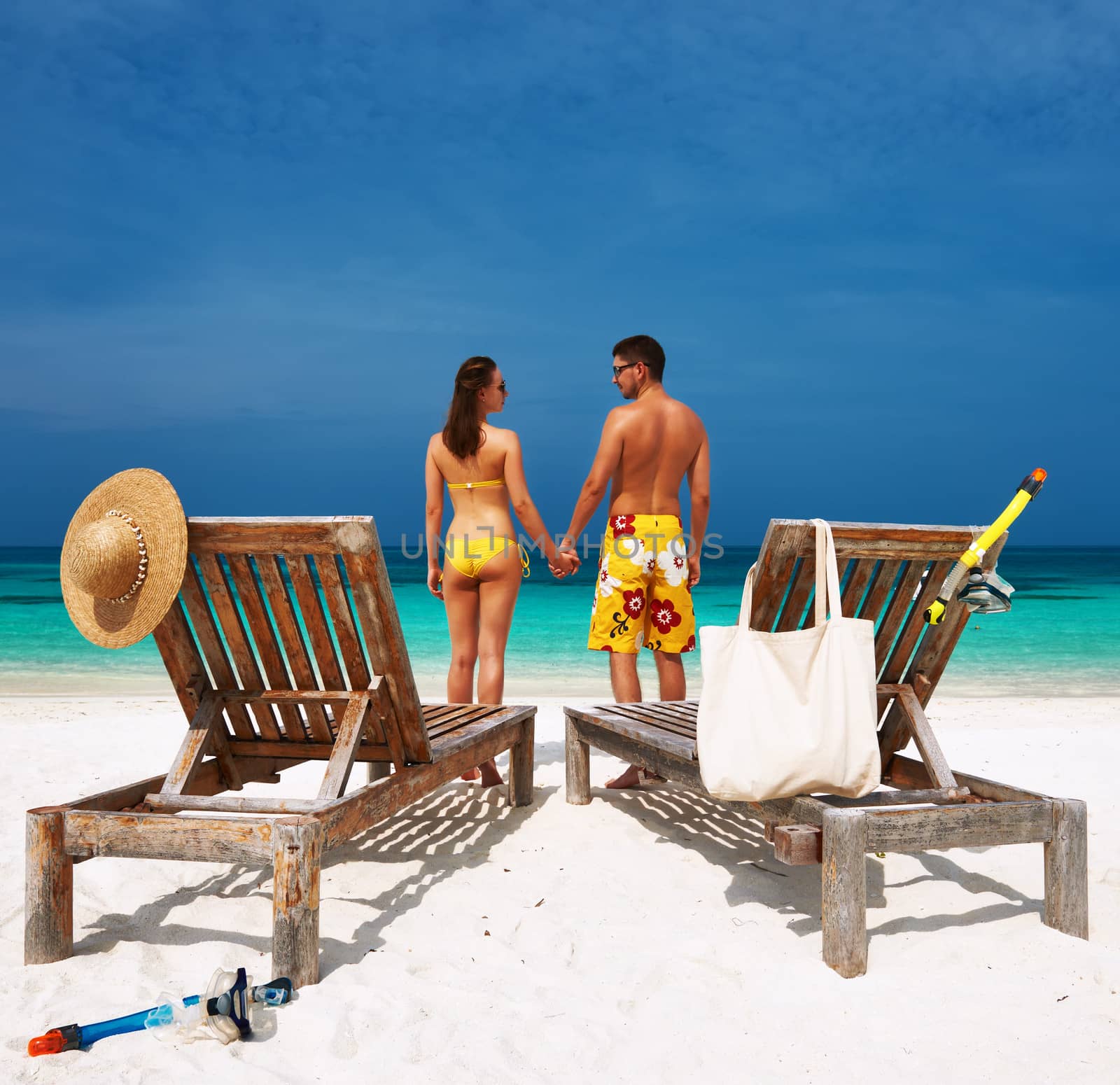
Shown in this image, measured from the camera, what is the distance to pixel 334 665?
10.3 feet

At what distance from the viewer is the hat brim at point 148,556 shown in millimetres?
2842

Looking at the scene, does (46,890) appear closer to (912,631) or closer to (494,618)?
(494,618)

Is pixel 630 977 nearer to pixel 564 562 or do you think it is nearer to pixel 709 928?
pixel 709 928

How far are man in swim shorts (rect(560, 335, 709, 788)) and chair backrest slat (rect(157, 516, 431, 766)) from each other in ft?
5.19

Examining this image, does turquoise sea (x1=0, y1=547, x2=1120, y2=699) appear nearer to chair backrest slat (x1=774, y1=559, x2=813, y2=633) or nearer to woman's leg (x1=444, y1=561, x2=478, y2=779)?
chair backrest slat (x1=774, y1=559, x2=813, y2=633)

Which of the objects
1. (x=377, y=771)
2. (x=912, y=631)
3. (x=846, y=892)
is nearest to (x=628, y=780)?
(x=377, y=771)

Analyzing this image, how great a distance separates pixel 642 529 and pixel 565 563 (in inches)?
16.6

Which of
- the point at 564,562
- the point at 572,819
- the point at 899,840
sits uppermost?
the point at 564,562

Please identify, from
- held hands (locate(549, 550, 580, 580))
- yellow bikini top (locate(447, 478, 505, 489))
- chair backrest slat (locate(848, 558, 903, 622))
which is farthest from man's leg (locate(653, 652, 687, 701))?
chair backrest slat (locate(848, 558, 903, 622))

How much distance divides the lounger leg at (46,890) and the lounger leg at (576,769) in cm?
219

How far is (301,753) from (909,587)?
224 cm

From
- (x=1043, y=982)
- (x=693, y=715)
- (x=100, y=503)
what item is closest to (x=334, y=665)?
(x=100, y=503)

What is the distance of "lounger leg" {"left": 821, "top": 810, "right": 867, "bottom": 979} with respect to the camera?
8.33ft

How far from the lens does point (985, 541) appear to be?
277 centimetres
